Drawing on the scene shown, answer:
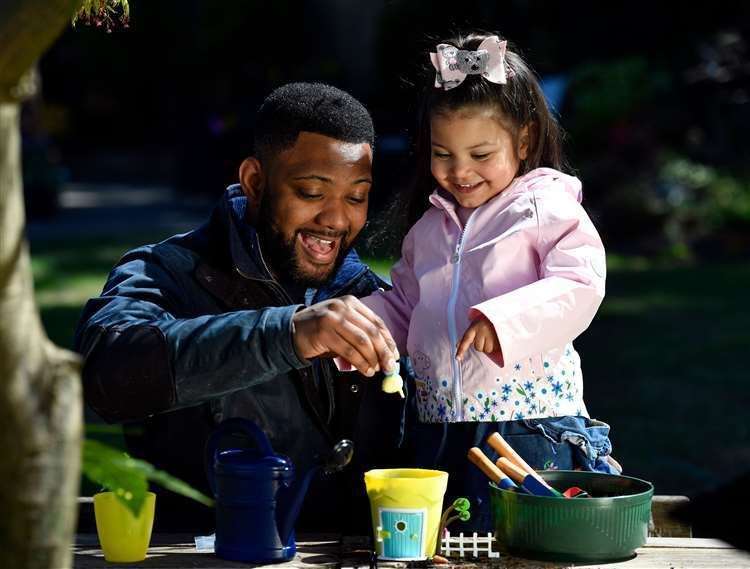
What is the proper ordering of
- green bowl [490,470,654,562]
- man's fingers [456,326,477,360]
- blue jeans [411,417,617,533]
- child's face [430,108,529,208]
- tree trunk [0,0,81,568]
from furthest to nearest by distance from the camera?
child's face [430,108,529,208], blue jeans [411,417,617,533], man's fingers [456,326,477,360], green bowl [490,470,654,562], tree trunk [0,0,81,568]

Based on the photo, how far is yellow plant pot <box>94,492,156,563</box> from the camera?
9.25 ft

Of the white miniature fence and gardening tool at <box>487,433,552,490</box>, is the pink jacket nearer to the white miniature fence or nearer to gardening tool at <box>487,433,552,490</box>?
gardening tool at <box>487,433,552,490</box>

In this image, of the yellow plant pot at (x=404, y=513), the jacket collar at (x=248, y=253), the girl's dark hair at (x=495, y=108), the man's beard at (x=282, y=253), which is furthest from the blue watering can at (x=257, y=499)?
the girl's dark hair at (x=495, y=108)

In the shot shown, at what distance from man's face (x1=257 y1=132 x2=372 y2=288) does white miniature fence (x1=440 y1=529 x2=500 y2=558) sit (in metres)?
0.97

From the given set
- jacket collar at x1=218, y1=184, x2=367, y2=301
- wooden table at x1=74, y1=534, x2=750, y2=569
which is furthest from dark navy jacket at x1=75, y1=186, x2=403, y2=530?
wooden table at x1=74, y1=534, x2=750, y2=569

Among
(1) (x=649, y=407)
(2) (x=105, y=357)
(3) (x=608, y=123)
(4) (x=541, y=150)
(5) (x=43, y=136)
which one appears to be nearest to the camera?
(2) (x=105, y=357)

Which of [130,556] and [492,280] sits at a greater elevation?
[492,280]

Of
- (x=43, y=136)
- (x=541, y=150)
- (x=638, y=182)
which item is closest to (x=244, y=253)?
(x=541, y=150)

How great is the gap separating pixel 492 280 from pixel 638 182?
38.3ft

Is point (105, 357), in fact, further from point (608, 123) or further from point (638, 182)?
point (608, 123)

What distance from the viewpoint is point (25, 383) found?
164cm

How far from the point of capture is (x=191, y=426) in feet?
11.8

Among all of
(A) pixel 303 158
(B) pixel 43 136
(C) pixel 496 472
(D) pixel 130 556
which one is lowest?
(D) pixel 130 556

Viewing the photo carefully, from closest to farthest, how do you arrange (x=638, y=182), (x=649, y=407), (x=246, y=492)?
1. (x=246, y=492)
2. (x=649, y=407)
3. (x=638, y=182)
